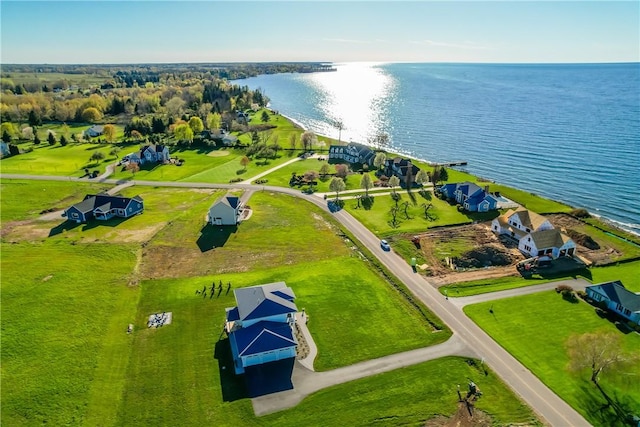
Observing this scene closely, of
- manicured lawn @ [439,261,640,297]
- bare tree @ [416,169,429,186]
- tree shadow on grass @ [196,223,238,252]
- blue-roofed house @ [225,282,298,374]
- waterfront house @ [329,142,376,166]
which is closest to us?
blue-roofed house @ [225,282,298,374]

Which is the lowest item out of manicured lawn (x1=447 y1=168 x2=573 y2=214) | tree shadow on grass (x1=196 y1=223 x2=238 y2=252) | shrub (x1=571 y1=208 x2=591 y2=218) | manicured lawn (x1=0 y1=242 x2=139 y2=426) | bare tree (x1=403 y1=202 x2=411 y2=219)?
manicured lawn (x1=0 y1=242 x2=139 y2=426)

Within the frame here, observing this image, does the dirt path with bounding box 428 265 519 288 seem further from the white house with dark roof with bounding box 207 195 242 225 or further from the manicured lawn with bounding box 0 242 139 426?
the manicured lawn with bounding box 0 242 139 426

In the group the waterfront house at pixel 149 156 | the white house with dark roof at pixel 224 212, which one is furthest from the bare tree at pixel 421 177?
the waterfront house at pixel 149 156

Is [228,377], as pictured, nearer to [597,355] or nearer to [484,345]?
[484,345]

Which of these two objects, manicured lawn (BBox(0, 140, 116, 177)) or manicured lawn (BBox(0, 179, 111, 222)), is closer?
manicured lawn (BBox(0, 179, 111, 222))

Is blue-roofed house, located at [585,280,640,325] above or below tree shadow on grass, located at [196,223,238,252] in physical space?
above

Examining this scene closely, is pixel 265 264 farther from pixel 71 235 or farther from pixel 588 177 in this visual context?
pixel 588 177

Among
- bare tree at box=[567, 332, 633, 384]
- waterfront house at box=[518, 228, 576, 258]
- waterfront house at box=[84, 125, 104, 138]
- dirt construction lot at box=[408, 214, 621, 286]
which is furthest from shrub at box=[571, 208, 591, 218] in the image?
waterfront house at box=[84, 125, 104, 138]

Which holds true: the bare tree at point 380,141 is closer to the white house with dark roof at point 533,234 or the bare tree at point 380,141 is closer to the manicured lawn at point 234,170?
the manicured lawn at point 234,170
